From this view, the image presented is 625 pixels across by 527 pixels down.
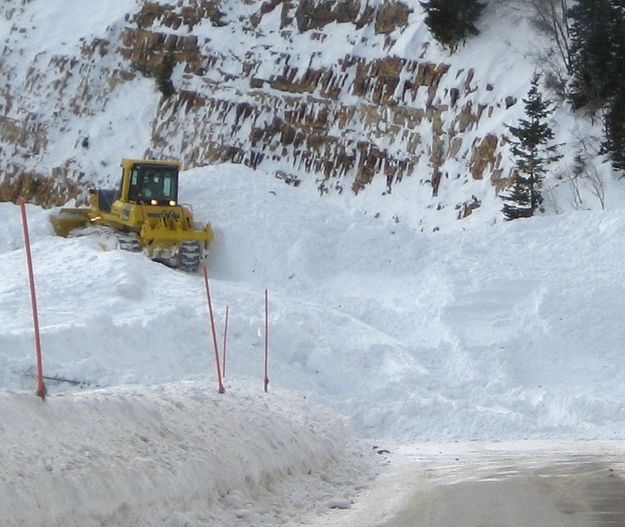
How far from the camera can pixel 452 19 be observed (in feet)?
136

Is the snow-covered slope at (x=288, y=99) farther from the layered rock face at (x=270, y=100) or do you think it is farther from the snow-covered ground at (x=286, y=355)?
the snow-covered ground at (x=286, y=355)

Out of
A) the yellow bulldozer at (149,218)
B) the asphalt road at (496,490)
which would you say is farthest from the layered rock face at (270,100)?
the asphalt road at (496,490)

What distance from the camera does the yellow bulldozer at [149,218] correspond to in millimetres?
26797

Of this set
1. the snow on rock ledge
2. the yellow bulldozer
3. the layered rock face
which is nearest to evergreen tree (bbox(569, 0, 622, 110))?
the layered rock face

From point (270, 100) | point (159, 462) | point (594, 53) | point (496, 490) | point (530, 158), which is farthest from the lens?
point (270, 100)

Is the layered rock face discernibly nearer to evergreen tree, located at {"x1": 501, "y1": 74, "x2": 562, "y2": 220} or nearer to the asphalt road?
evergreen tree, located at {"x1": 501, "y1": 74, "x2": 562, "y2": 220}

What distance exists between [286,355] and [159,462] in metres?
10.7

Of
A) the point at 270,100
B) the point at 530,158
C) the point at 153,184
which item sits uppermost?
the point at 270,100

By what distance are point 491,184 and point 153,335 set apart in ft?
62.9

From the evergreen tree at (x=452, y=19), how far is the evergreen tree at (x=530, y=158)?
24.3 ft

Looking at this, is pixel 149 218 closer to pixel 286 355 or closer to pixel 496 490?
pixel 286 355

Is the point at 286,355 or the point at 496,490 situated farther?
the point at 286,355

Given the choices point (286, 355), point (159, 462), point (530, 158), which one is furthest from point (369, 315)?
point (159, 462)

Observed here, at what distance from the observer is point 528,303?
22688mm
